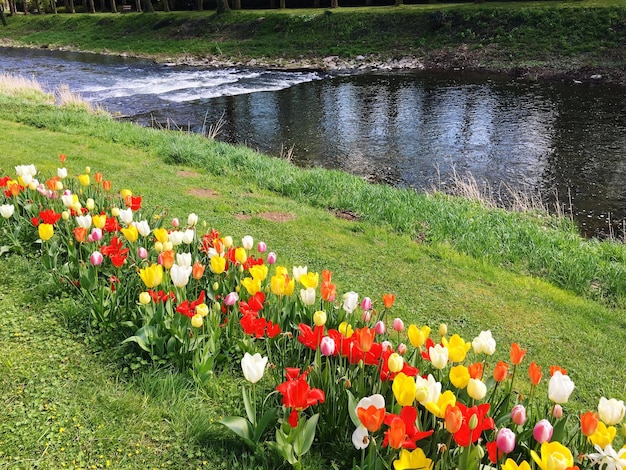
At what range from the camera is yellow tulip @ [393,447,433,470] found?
2.41 metres

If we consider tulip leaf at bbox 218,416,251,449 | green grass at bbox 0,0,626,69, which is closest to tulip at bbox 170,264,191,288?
tulip leaf at bbox 218,416,251,449

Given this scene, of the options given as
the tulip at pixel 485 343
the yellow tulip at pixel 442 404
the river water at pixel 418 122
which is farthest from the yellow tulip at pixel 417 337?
the river water at pixel 418 122

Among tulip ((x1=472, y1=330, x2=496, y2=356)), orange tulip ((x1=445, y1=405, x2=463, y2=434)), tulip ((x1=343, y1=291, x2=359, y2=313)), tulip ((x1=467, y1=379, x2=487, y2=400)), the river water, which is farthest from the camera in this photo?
the river water

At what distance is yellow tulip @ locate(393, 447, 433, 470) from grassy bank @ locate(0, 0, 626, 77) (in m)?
27.4

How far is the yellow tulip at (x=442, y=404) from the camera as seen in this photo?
249 centimetres

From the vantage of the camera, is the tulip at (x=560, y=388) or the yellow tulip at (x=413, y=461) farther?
the tulip at (x=560, y=388)

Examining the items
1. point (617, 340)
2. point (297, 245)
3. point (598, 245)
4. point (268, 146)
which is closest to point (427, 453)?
point (617, 340)

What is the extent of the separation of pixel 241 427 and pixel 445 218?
6.55 meters

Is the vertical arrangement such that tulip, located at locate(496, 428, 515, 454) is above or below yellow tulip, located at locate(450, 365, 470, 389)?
below

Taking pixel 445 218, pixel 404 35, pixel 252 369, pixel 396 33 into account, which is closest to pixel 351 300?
pixel 252 369

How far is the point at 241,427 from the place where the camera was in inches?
118

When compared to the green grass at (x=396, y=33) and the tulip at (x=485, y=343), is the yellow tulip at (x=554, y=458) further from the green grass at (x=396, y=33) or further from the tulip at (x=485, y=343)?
the green grass at (x=396, y=33)

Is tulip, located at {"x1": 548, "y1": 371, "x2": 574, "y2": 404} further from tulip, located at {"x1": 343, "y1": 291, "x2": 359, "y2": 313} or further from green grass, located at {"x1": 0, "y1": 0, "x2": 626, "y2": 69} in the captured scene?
green grass, located at {"x1": 0, "y1": 0, "x2": 626, "y2": 69}

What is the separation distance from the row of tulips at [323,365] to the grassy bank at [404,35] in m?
26.5
